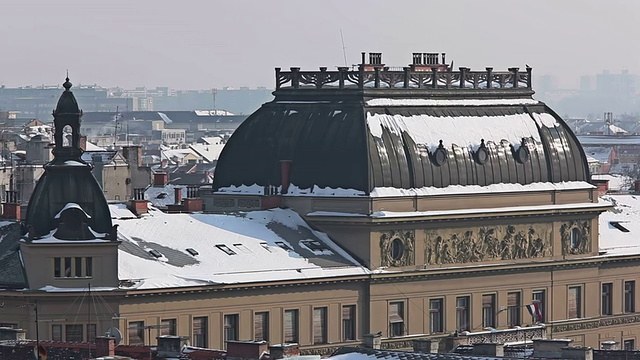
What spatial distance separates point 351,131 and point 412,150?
117 inches

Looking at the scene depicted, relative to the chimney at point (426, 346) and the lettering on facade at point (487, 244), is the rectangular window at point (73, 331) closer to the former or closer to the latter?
the chimney at point (426, 346)

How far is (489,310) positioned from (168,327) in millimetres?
22624

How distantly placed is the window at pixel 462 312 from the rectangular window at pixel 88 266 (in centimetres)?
2400

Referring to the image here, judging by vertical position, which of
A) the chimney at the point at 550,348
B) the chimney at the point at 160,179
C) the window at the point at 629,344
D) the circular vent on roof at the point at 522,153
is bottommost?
the window at the point at 629,344

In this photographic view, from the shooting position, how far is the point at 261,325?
370 ft

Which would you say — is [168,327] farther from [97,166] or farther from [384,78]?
[97,166]

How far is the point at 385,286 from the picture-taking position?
120 meters

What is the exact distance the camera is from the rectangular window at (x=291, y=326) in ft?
374

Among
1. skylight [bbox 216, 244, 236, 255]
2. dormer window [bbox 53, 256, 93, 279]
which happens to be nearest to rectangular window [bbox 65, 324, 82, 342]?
dormer window [bbox 53, 256, 93, 279]

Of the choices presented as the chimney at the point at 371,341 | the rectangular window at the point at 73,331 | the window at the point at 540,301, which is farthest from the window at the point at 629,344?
the rectangular window at the point at 73,331

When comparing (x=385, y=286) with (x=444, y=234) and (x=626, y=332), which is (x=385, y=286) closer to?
(x=444, y=234)

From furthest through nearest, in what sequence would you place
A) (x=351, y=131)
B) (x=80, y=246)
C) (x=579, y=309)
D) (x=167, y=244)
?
(x=579, y=309), (x=351, y=131), (x=167, y=244), (x=80, y=246)

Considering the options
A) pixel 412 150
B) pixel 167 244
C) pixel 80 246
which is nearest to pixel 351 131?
pixel 412 150

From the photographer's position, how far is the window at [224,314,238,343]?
11106 cm
